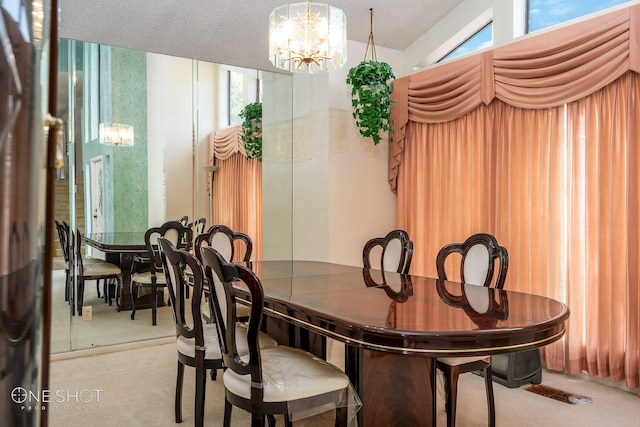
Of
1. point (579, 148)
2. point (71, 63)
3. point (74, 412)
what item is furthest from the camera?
point (71, 63)

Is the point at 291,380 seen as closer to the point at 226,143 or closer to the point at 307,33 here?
the point at 307,33

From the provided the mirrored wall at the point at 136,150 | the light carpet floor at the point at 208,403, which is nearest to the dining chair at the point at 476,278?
the light carpet floor at the point at 208,403

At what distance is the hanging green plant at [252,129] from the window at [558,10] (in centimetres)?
262

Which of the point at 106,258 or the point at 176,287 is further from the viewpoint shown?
the point at 106,258

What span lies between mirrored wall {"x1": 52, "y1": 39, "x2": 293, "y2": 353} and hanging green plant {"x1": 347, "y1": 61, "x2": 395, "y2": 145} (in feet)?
3.28

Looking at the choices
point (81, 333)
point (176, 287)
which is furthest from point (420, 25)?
point (81, 333)

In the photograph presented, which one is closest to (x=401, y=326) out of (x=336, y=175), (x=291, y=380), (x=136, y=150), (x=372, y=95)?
(x=291, y=380)

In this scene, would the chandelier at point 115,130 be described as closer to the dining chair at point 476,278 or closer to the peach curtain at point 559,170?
the peach curtain at point 559,170

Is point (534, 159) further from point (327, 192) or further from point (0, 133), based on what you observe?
point (0, 133)

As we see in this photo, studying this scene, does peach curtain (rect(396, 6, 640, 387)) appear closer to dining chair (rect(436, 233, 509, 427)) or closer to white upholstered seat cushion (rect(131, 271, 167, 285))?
dining chair (rect(436, 233, 509, 427))

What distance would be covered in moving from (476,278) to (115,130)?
10.3 ft

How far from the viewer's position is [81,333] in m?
3.93

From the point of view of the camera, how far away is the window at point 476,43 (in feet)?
13.1

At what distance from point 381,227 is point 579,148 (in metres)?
1.96
